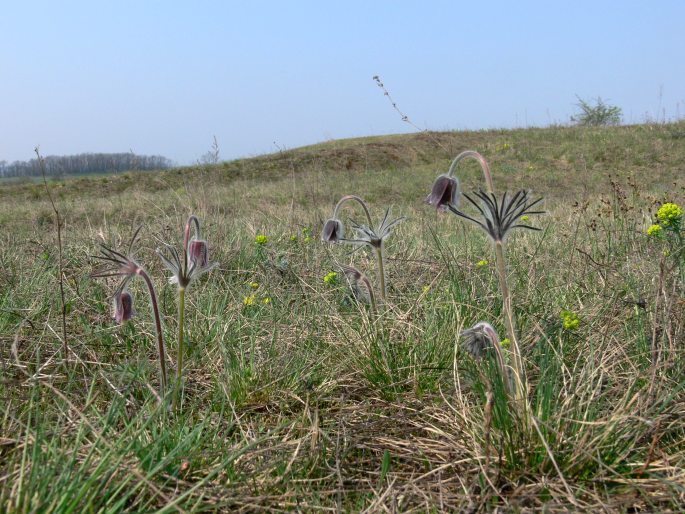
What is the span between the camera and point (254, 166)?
17922 mm

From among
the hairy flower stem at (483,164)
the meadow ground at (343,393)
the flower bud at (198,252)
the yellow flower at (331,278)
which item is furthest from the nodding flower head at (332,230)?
the hairy flower stem at (483,164)

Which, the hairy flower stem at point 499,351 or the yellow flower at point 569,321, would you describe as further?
the yellow flower at point 569,321

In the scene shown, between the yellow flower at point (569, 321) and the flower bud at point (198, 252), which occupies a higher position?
the flower bud at point (198, 252)

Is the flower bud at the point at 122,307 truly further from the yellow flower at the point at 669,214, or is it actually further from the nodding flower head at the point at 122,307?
the yellow flower at the point at 669,214

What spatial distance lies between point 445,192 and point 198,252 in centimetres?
86

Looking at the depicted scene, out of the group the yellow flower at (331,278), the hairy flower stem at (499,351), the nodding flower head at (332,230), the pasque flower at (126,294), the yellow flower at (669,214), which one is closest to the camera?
the hairy flower stem at (499,351)

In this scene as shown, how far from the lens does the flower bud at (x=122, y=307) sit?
2.29 m

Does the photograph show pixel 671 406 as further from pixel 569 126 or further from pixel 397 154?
pixel 569 126

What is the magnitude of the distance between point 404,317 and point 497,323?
0.39m

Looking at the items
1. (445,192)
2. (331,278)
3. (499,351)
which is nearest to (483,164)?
(445,192)

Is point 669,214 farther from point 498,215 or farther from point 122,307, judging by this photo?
point 122,307

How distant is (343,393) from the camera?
2.44m

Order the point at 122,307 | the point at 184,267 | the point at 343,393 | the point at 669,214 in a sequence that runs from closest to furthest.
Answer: the point at 184,267 → the point at 122,307 → the point at 343,393 → the point at 669,214

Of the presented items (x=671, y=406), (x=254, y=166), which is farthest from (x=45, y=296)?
(x=254, y=166)
